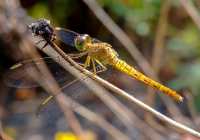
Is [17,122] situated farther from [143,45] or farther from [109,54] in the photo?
[109,54]

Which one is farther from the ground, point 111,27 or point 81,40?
point 81,40

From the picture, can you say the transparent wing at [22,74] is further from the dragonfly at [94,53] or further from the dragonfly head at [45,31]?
the dragonfly head at [45,31]

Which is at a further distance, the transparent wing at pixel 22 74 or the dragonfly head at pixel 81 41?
the transparent wing at pixel 22 74

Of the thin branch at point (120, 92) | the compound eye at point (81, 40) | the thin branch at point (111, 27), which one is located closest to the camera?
the thin branch at point (120, 92)

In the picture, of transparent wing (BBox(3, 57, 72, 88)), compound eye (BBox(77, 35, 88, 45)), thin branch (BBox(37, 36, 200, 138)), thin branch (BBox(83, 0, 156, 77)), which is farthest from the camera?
thin branch (BBox(83, 0, 156, 77))

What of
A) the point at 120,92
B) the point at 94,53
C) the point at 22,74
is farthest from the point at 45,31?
the point at 22,74

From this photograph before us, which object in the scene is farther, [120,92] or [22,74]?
[22,74]

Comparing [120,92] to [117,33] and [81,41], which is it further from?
[117,33]

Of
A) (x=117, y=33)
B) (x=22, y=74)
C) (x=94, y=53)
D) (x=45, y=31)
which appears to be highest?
(x=45, y=31)

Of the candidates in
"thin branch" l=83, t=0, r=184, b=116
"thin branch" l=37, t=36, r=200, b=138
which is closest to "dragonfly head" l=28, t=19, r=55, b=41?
"thin branch" l=37, t=36, r=200, b=138

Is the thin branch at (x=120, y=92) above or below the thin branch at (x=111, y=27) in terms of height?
above

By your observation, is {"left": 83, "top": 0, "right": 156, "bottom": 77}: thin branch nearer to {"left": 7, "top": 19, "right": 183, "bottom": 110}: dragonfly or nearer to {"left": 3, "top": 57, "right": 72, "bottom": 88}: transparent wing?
{"left": 3, "top": 57, "right": 72, "bottom": 88}: transparent wing

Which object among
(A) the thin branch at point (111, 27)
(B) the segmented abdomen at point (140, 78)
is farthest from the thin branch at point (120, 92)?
(A) the thin branch at point (111, 27)
